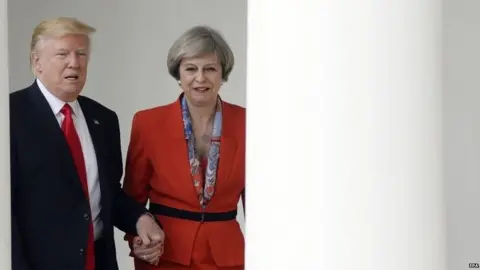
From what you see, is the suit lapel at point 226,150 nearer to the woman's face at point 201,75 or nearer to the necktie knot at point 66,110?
the woman's face at point 201,75

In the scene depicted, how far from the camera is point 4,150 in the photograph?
2877mm

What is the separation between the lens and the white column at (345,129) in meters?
2.51

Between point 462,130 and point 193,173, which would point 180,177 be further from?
point 462,130

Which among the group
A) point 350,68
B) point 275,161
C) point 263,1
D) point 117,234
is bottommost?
point 117,234

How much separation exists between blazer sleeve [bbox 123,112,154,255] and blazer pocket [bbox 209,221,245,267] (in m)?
0.28

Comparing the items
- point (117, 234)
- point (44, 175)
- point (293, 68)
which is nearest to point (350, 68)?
point (293, 68)

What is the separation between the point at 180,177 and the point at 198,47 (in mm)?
431

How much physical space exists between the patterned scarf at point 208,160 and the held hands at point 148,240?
0.19 m

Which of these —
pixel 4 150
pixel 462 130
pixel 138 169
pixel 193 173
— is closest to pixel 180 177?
pixel 193 173

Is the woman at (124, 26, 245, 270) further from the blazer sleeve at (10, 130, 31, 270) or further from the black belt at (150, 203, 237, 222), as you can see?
the blazer sleeve at (10, 130, 31, 270)

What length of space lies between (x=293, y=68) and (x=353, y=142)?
0.21 meters

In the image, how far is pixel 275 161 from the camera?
2.58 m

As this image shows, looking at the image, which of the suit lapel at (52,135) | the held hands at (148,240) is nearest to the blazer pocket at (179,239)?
the held hands at (148,240)

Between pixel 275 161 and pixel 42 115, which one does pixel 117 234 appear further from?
pixel 275 161
